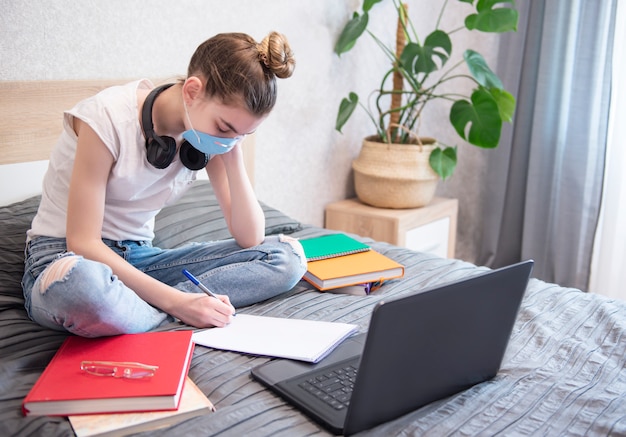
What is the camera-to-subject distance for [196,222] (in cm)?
171

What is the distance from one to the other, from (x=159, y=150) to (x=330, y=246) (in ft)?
1.78

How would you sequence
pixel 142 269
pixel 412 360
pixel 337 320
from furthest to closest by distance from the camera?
1. pixel 142 269
2. pixel 337 320
3. pixel 412 360

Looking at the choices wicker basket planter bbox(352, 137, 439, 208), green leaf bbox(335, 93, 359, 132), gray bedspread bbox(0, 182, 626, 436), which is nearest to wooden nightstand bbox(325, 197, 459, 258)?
wicker basket planter bbox(352, 137, 439, 208)

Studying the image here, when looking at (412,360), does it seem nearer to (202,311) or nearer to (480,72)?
(202,311)

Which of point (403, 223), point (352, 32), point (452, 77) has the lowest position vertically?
point (403, 223)

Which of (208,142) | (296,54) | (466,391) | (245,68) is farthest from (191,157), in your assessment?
(296,54)

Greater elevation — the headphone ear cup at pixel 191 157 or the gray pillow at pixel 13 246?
the headphone ear cup at pixel 191 157

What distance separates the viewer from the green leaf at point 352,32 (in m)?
2.30

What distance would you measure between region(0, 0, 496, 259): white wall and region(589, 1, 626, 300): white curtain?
581 mm

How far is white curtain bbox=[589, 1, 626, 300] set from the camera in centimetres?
248

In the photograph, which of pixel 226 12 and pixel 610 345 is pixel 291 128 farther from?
pixel 610 345

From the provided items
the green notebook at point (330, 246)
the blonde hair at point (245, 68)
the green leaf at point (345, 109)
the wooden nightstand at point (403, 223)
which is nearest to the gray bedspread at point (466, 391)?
the green notebook at point (330, 246)

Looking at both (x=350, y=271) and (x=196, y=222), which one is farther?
(x=196, y=222)

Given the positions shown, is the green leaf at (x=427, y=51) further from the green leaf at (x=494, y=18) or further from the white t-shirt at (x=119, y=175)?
the white t-shirt at (x=119, y=175)
